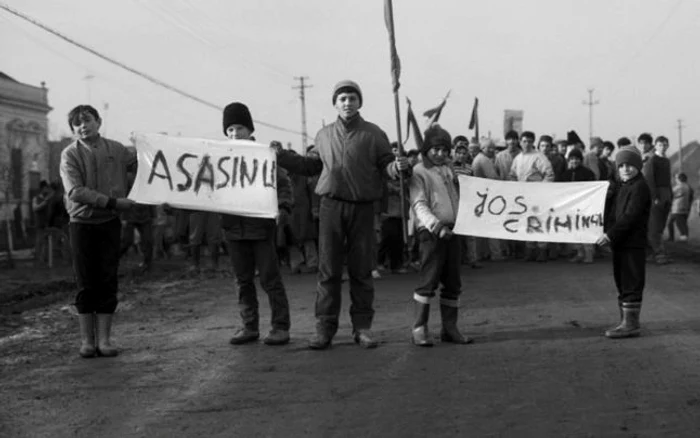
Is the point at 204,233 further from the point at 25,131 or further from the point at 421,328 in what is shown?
the point at 25,131

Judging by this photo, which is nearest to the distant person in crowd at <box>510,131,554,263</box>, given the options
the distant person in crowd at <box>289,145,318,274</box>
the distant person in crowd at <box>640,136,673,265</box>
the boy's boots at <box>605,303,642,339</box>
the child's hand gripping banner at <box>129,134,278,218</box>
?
the distant person in crowd at <box>640,136,673,265</box>

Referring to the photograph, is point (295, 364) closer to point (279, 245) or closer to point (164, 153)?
point (164, 153)

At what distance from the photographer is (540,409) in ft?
18.4

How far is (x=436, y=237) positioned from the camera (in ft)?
26.1

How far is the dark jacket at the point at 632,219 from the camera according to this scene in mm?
8273

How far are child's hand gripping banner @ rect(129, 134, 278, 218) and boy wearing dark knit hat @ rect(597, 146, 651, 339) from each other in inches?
117

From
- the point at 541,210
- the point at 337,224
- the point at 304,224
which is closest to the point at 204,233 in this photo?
the point at 304,224

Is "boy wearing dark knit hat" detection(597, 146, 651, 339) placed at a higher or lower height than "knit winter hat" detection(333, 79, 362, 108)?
lower

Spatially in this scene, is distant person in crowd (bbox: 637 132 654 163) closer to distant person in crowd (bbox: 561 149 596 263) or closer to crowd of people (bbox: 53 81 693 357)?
distant person in crowd (bbox: 561 149 596 263)

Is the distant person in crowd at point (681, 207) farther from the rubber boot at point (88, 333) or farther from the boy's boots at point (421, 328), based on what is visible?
the rubber boot at point (88, 333)

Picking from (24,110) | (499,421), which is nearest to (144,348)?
(499,421)

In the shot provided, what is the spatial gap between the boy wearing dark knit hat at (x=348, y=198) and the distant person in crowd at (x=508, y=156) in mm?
8592

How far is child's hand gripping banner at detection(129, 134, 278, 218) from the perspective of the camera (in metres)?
8.11

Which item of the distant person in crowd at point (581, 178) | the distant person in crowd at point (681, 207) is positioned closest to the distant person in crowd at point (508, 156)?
the distant person in crowd at point (581, 178)
